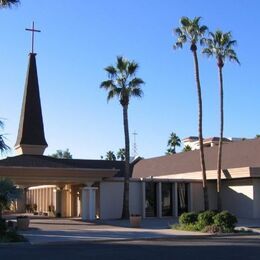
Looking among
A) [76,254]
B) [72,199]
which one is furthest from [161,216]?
[76,254]

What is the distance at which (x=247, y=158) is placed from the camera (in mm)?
42375

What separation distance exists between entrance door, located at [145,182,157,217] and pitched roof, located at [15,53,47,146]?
1008 centimetres

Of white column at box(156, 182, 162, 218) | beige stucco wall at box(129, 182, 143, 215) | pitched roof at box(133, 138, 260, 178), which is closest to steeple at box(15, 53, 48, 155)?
beige stucco wall at box(129, 182, 143, 215)

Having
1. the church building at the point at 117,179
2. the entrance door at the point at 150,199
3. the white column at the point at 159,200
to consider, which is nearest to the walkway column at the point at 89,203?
the church building at the point at 117,179

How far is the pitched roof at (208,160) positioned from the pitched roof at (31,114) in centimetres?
1190

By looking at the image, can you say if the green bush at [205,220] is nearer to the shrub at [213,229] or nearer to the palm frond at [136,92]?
the shrub at [213,229]

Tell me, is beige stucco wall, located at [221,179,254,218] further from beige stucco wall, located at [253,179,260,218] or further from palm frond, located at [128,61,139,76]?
palm frond, located at [128,61,139,76]

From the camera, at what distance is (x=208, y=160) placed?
1831 inches

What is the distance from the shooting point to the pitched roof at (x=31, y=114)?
47.8 meters

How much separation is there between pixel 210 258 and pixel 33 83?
37.0 meters

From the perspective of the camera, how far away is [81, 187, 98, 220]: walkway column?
130ft

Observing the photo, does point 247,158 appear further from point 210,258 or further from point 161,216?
point 210,258

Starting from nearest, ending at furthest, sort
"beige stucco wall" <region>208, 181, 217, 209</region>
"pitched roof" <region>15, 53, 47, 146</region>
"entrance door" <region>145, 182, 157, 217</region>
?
"entrance door" <region>145, 182, 157, 217</region> → "beige stucco wall" <region>208, 181, 217, 209</region> → "pitched roof" <region>15, 53, 47, 146</region>

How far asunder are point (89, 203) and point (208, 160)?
11.9m
